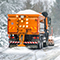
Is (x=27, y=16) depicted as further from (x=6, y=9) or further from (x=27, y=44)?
(x=6, y=9)

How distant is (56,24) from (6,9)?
32820mm

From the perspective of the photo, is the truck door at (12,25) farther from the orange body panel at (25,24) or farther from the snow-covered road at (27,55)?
the snow-covered road at (27,55)

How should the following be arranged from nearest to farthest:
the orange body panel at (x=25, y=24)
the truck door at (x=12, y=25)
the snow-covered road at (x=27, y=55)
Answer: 1. the snow-covered road at (x=27, y=55)
2. the orange body panel at (x=25, y=24)
3. the truck door at (x=12, y=25)

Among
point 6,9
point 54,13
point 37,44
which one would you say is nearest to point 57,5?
point 54,13

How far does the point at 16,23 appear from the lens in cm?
1345

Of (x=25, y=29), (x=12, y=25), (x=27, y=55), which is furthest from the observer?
(x=12, y=25)

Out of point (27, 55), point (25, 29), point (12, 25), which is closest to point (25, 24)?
point (25, 29)

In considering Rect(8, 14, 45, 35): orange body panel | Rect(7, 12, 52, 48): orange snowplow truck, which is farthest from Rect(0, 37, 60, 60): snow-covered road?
Rect(8, 14, 45, 35): orange body panel

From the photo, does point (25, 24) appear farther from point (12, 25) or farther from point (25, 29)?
point (12, 25)

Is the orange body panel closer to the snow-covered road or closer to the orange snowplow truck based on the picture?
the orange snowplow truck

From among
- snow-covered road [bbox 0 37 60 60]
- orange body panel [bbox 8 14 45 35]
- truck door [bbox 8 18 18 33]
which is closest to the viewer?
snow-covered road [bbox 0 37 60 60]

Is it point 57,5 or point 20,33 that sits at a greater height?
point 57,5

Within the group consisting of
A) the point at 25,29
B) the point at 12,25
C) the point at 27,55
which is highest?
the point at 12,25

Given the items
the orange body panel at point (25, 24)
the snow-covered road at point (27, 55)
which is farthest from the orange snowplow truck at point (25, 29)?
the snow-covered road at point (27, 55)
